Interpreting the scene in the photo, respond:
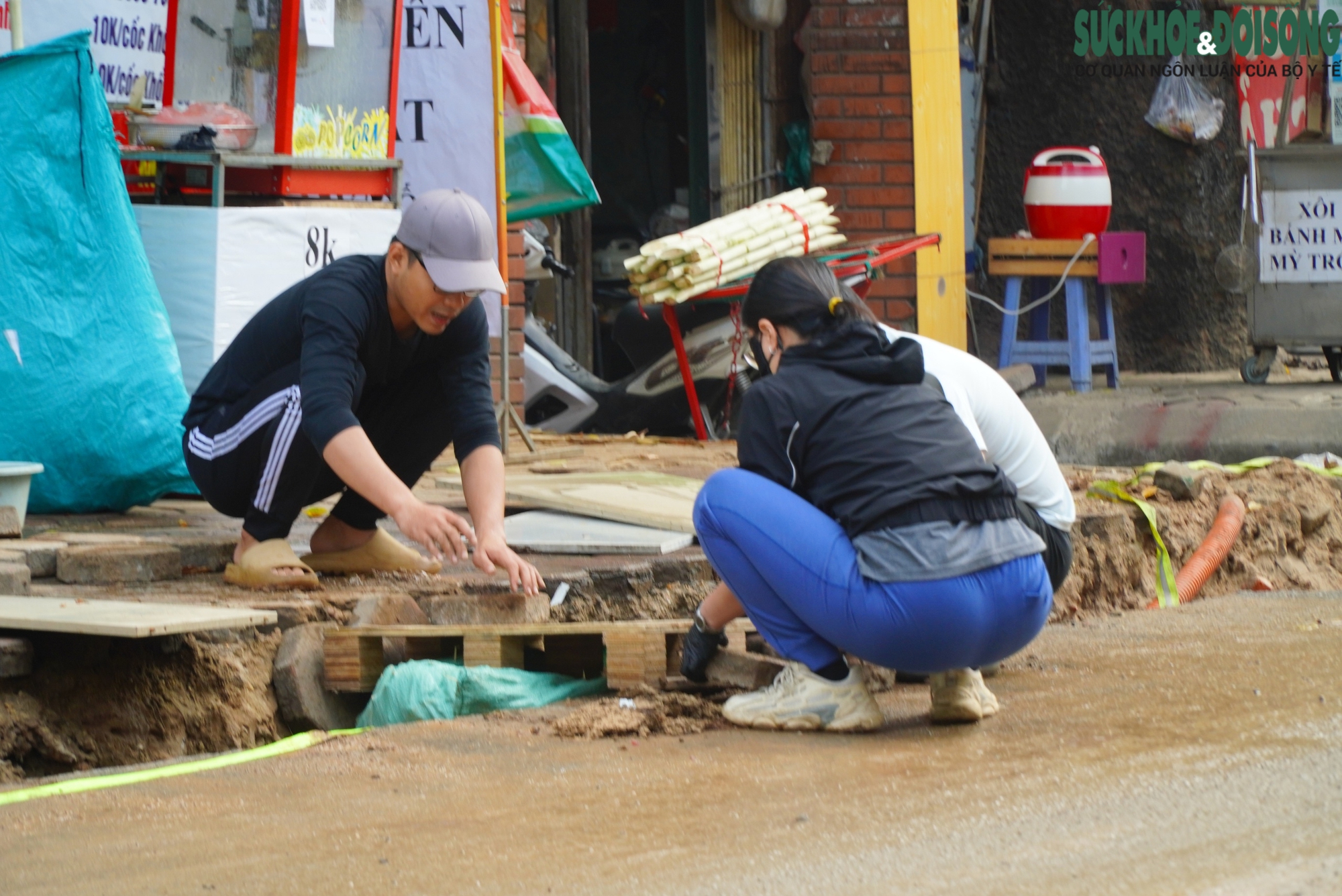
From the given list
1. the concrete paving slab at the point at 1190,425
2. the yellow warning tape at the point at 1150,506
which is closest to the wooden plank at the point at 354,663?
the yellow warning tape at the point at 1150,506

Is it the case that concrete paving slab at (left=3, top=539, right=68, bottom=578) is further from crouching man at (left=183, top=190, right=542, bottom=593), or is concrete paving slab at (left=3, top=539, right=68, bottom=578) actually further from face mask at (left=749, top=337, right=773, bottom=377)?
face mask at (left=749, top=337, right=773, bottom=377)

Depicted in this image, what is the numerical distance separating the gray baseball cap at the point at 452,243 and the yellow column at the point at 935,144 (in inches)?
187

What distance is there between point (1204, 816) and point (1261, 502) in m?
3.64

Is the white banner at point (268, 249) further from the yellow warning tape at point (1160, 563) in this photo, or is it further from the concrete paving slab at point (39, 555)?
the yellow warning tape at point (1160, 563)

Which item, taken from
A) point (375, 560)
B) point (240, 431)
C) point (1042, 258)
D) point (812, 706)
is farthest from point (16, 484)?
point (1042, 258)

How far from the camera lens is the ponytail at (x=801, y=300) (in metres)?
3.14

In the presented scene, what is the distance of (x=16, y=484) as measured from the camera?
4562mm

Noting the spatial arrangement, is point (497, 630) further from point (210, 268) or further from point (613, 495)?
point (210, 268)

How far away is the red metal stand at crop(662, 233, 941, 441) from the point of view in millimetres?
7141

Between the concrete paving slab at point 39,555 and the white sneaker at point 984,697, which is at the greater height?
the concrete paving slab at point 39,555

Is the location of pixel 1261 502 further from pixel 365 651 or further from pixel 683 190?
pixel 683 190

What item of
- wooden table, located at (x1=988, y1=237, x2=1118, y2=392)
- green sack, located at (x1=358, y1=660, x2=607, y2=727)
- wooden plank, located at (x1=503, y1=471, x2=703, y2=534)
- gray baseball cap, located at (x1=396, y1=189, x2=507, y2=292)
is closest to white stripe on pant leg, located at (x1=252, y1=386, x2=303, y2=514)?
gray baseball cap, located at (x1=396, y1=189, x2=507, y2=292)

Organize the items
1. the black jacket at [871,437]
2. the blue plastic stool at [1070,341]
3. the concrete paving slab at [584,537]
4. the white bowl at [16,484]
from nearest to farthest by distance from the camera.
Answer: the black jacket at [871,437] < the white bowl at [16,484] < the concrete paving slab at [584,537] < the blue plastic stool at [1070,341]

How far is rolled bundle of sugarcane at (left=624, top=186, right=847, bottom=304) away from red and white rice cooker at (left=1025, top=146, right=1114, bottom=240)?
1.67 m
